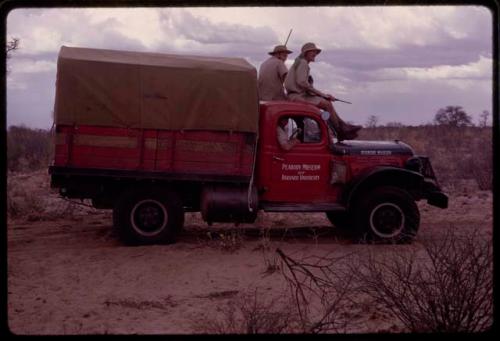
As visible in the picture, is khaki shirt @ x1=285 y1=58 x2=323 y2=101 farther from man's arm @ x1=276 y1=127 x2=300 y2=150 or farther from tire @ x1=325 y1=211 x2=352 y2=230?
tire @ x1=325 y1=211 x2=352 y2=230

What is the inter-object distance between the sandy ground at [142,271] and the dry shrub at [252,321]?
16 centimetres

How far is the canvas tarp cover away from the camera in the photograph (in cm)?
877

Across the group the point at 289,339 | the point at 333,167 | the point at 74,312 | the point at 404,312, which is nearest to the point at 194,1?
the point at 289,339

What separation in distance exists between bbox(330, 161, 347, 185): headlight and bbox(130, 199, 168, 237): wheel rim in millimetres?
2413

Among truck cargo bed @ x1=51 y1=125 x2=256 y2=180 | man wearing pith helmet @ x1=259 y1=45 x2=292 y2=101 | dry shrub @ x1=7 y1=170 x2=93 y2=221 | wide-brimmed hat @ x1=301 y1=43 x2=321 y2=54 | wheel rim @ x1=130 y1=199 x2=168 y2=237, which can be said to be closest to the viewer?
truck cargo bed @ x1=51 y1=125 x2=256 y2=180

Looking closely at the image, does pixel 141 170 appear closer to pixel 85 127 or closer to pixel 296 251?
pixel 85 127

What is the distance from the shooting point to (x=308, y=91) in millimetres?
9945

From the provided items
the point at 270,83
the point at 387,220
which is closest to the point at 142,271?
the point at 387,220

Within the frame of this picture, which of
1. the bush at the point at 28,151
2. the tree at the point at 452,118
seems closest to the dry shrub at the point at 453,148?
the tree at the point at 452,118

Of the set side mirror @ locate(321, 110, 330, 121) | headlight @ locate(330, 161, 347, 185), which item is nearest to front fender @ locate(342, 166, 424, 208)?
headlight @ locate(330, 161, 347, 185)

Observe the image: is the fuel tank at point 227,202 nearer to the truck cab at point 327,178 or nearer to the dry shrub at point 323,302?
the truck cab at point 327,178

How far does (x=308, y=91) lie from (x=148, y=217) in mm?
3013

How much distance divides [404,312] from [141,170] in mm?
4535

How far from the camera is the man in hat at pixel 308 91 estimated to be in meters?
9.81
